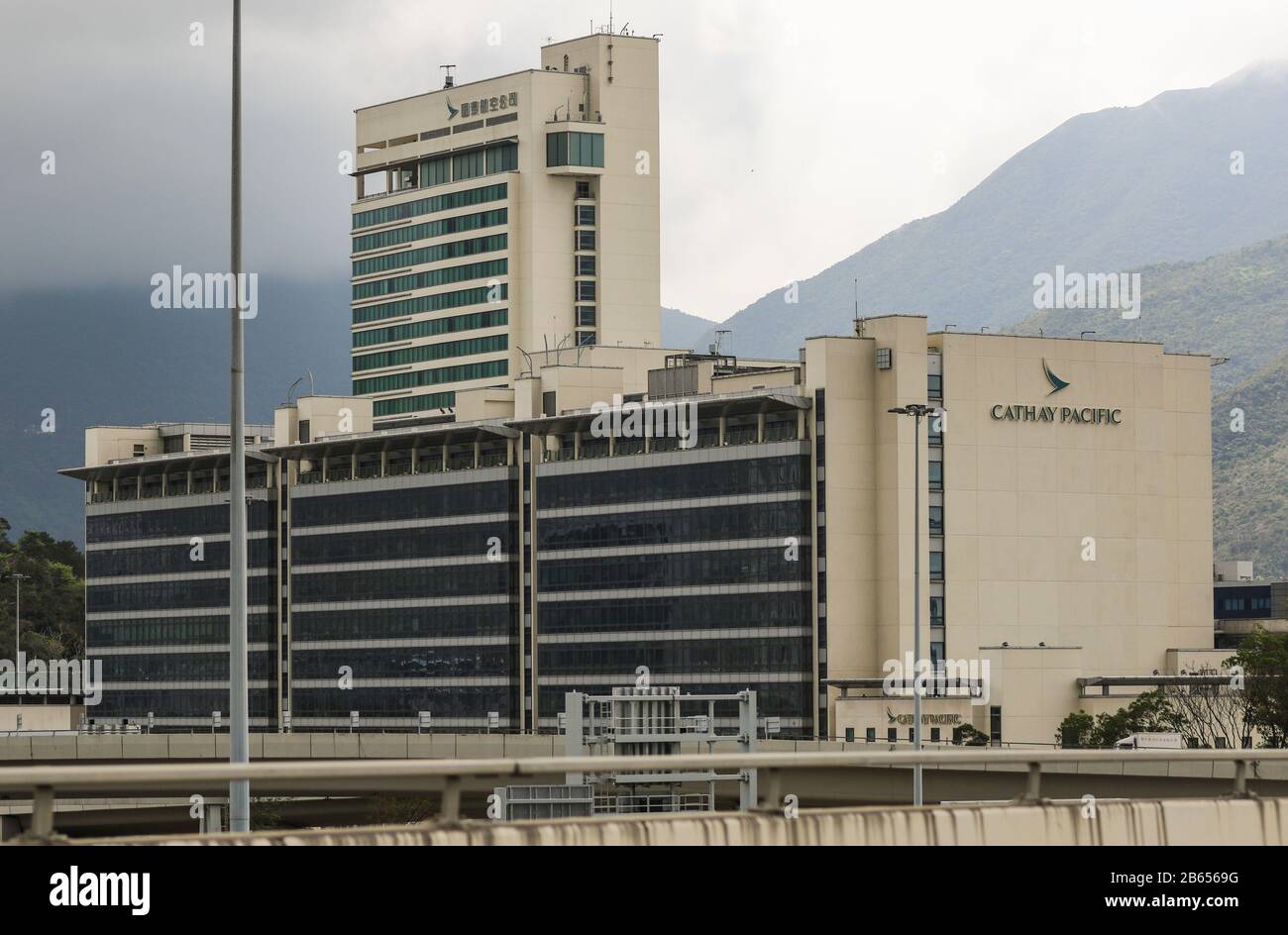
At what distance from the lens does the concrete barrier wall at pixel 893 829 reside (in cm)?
1622

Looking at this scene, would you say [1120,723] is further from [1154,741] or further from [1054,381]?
[1054,381]

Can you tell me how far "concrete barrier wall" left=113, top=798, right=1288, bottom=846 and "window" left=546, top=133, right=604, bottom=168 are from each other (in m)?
173

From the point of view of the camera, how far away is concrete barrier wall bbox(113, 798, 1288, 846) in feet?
53.2

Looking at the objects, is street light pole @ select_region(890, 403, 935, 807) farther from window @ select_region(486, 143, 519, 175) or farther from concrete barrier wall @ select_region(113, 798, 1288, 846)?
window @ select_region(486, 143, 519, 175)

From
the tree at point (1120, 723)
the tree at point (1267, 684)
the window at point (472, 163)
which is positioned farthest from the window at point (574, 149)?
the tree at point (1267, 684)

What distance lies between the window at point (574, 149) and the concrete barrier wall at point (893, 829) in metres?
173

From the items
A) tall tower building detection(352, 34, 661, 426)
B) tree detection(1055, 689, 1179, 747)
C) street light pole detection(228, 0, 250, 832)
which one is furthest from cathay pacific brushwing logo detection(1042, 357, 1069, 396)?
street light pole detection(228, 0, 250, 832)

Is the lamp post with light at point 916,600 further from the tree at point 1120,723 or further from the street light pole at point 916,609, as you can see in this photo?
the tree at point 1120,723

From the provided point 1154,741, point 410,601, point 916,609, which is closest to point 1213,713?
point 1154,741

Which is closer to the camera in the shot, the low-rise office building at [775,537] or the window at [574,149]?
the low-rise office building at [775,537]

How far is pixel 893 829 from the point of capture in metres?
19.3

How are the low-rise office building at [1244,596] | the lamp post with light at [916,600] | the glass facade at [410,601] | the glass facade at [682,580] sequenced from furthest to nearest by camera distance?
the low-rise office building at [1244,596] → the glass facade at [410,601] → the glass facade at [682,580] → the lamp post with light at [916,600]
